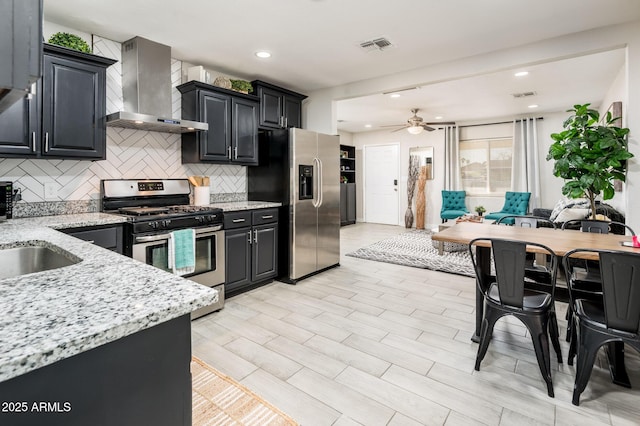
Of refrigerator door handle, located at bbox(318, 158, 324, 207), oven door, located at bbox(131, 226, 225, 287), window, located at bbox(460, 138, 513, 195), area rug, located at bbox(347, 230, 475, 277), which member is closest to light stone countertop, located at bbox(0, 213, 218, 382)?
oven door, located at bbox(131, 226, 225, 287)

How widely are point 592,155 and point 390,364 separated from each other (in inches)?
110

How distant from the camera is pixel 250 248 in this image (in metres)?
3.62

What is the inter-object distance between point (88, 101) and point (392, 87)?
323cm

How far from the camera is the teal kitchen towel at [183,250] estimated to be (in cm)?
280

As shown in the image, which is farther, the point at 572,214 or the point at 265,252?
the point at 572,214

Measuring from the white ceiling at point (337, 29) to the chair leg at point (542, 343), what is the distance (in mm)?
2315

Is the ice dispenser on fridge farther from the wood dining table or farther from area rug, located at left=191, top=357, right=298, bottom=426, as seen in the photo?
area rug, located at left=191, top=357, right=298, bottom=426

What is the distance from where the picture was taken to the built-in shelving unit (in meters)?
8.61

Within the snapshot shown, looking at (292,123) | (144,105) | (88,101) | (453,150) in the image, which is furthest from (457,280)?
(453,150)

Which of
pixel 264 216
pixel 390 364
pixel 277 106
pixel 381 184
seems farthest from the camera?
pixel 381 184

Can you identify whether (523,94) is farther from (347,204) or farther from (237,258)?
(237,258)

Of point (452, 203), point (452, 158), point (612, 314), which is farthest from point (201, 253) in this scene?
point (452, 158)

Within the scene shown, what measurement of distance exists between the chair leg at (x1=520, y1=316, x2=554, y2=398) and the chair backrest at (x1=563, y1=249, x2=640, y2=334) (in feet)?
1.00

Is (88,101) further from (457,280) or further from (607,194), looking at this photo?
(607,194)
